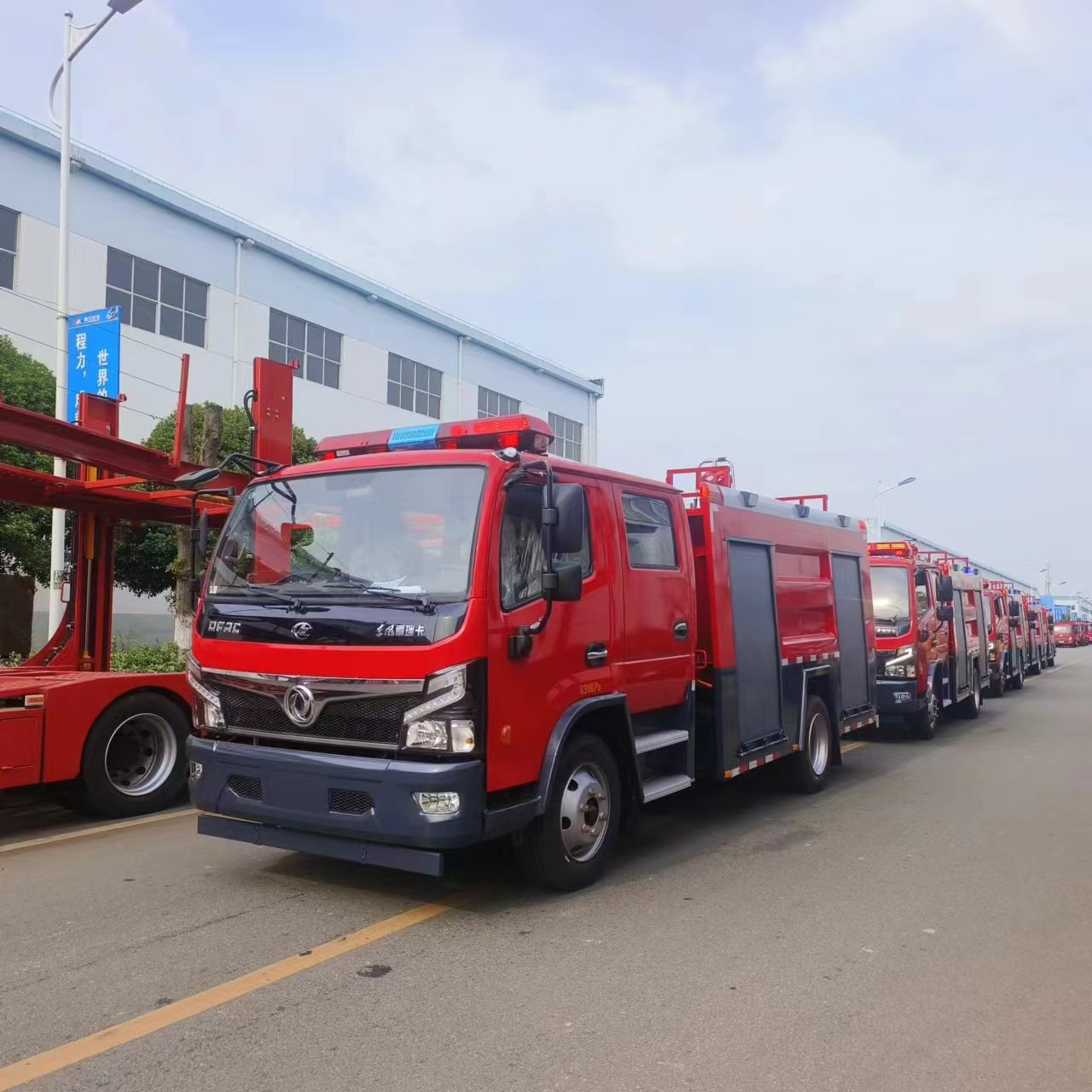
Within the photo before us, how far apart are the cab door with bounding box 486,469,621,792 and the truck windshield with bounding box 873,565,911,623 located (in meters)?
8.11

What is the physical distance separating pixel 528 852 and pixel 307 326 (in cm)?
2572

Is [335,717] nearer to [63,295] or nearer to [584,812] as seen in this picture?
[584,812]

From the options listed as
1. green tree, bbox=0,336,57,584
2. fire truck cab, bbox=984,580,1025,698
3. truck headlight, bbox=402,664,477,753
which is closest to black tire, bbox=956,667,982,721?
fire truck cab, bbox=984,580,1025,698

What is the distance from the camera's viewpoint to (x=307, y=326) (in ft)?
93.9

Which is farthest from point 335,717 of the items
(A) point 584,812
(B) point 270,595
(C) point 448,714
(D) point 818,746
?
(D) point 818,746

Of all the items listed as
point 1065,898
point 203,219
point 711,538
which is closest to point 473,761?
point 711,538

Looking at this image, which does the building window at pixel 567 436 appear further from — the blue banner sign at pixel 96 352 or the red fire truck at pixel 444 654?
the red fire truck at pixel 444 654

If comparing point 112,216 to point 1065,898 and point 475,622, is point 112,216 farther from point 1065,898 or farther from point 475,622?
point 1065,898

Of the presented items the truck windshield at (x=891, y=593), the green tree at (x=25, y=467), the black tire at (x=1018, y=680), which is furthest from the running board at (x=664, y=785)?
the black tire at (x=1018, y=680)

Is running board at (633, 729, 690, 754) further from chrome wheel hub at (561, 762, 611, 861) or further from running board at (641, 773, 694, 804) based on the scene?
chrome wheel hub at (561, 762, 611, 861)

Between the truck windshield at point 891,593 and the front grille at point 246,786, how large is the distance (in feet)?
31.3

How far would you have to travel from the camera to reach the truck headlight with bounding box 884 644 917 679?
12.4 metres

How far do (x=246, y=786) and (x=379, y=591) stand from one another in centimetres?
125

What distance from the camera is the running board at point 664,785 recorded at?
19.3 ft
